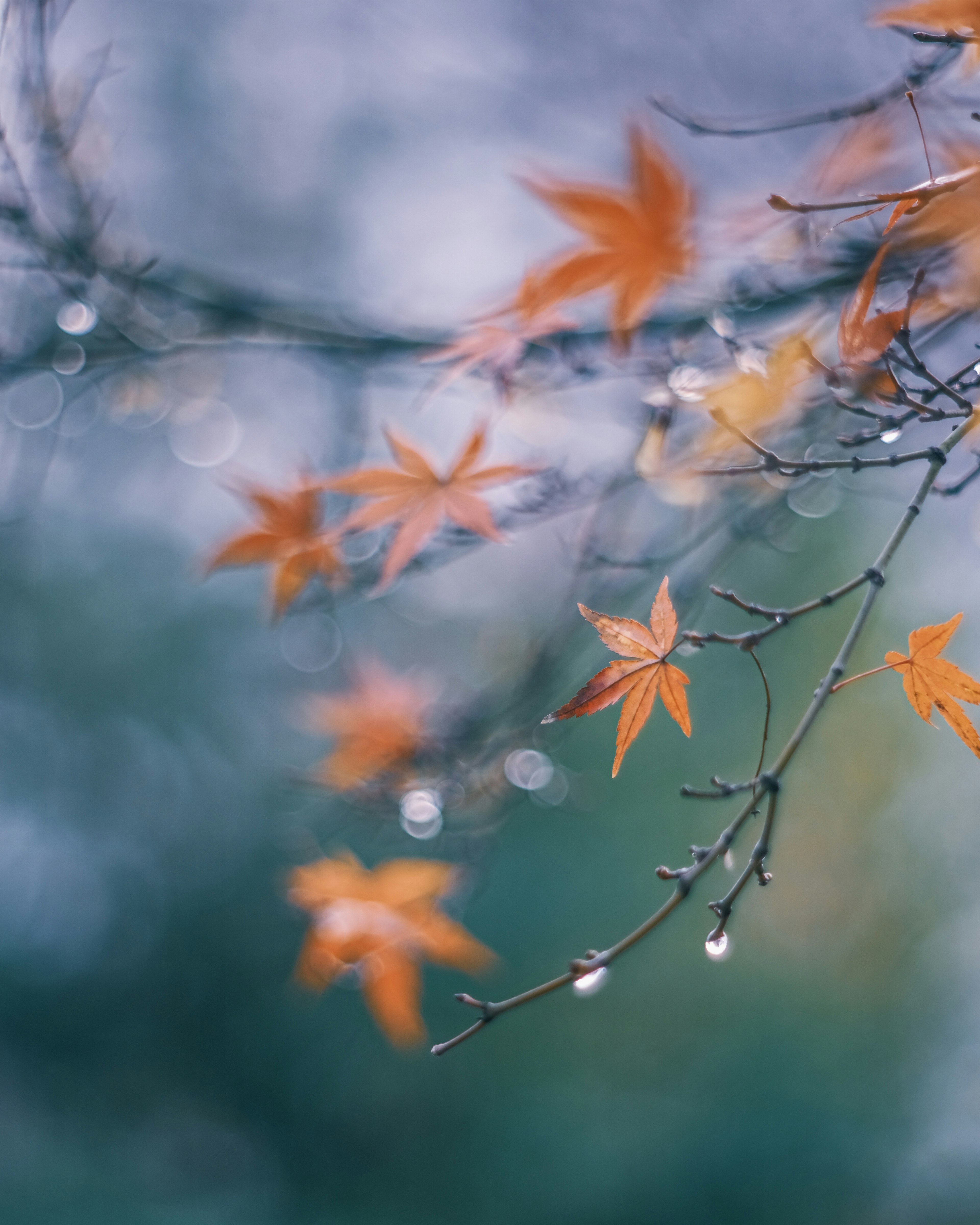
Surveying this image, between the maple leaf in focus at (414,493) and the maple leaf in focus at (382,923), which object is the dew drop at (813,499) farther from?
the maple leaf in focus at (382,923)

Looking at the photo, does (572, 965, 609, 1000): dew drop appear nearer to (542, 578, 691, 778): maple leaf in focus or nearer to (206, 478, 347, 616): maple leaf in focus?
(542, 578, 691, 778): maple leaf in focus

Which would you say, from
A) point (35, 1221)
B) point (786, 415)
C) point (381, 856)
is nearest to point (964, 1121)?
point (381, 856)

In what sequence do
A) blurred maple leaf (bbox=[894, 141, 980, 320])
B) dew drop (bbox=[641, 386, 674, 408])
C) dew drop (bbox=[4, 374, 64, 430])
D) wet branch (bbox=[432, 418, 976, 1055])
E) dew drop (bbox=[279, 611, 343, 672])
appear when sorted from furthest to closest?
dew drop (bbox=[279, 611, 343, 672]) → dew drop (bbox=[4, 374, 64, 430]) → dew drop (bbox=[641, 386, 674, 408]) → blurred maple leaf (bbox=[894, 141, 980, 320]) → wet branch (bbox=[432, 418, 976, 1055])

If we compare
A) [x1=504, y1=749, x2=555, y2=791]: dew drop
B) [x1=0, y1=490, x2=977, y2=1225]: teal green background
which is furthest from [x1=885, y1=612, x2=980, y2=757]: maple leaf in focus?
[x1=0, y1=490, x2=977, y2=1225]: teal green background

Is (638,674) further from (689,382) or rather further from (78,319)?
(78,319)

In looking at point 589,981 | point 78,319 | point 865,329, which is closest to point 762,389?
point 865,329

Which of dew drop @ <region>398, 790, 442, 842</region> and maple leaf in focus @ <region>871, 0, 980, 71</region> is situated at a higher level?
maple leaf in focus @ <region>871, 0, 980, 71</region>

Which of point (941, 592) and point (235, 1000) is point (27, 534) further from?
point (941, 592)
